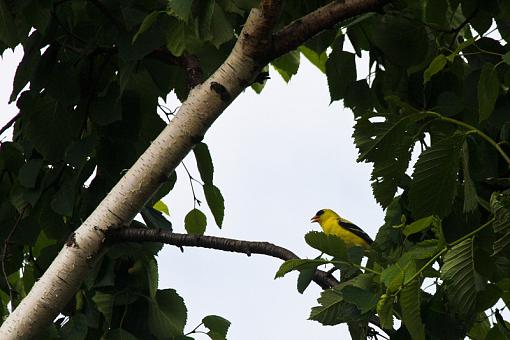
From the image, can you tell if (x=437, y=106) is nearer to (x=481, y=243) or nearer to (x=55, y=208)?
(x=481, y=243)

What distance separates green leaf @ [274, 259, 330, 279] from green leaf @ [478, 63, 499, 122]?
24.8 inches

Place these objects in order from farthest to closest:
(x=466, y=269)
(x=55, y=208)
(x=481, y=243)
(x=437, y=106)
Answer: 1. (x=55, y=208)
2. (x=437, y=106)
3. (x=481, y=243)
4. (x=466, y=269)

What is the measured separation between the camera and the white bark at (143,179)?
3.06 m

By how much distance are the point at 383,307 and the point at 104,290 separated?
1.56 meters

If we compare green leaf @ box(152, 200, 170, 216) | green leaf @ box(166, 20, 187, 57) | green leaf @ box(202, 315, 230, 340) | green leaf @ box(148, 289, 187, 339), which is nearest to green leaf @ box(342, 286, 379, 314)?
green leaf @ box(166, 20, 187, 57)

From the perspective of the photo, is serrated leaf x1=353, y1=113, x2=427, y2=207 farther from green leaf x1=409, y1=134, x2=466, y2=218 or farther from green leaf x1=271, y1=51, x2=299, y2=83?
green leaf x1=271, y1=51, x2=299, y2=83

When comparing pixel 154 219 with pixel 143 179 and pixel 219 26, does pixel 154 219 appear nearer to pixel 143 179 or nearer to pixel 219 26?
pixel 143 179

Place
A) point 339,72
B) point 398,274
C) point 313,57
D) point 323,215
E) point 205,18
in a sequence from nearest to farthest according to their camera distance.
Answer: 1. point 398,274
2. point 205,18
3. point 339,72
4. point 313,57
5. point 323,215

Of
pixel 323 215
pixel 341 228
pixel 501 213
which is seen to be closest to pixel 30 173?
pixel 501 213

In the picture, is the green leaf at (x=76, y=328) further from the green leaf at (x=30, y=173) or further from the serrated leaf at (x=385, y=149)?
the serrated leaf at (x=385, y=149)

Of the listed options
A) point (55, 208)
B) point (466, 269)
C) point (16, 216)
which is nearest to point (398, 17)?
point (466, 269)

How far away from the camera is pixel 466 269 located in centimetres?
264

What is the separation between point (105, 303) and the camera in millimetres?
3877

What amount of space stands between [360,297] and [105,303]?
4.60ft
